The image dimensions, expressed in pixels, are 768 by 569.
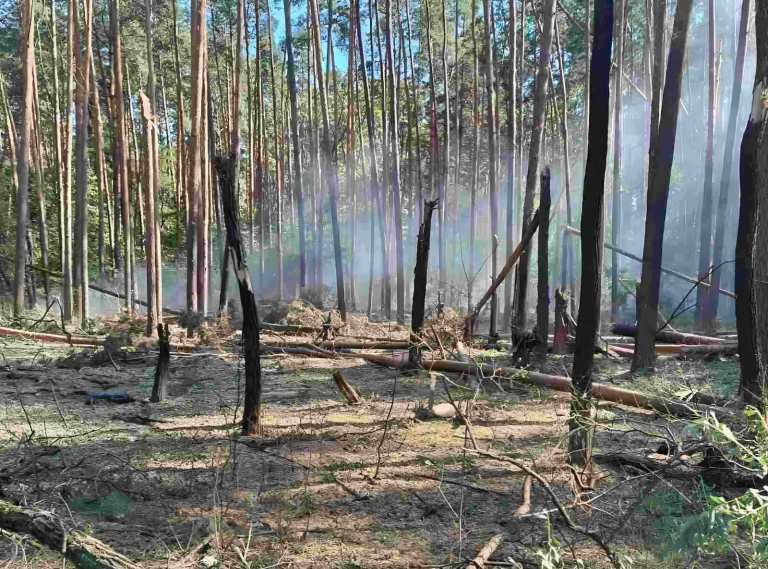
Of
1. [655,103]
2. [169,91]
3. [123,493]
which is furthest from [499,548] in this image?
[169,91]

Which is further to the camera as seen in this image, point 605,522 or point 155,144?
point 155,144

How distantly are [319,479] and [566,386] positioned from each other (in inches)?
138

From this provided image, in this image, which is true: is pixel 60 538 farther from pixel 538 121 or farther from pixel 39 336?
pixel 39 336

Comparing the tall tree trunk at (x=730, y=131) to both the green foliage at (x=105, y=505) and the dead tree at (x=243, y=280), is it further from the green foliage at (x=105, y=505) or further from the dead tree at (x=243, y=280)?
the green foliage at (x=105, y=505)

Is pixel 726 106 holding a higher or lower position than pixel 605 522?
higher

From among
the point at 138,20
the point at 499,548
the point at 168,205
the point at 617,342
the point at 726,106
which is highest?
the point at 138,20

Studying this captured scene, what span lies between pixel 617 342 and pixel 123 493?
981 centimetres

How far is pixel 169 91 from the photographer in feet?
83.2

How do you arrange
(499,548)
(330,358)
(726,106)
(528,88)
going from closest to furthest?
(499,548), (330,358), (726,106), (528,88)

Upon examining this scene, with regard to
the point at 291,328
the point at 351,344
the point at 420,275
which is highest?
the point at 420,275

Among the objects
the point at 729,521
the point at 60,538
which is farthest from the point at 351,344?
the point at 729,521

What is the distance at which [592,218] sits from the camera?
12.4 feet

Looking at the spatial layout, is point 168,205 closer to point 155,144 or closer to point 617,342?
point 155,144

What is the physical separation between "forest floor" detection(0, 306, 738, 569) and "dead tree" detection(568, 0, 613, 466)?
27 centimetres
